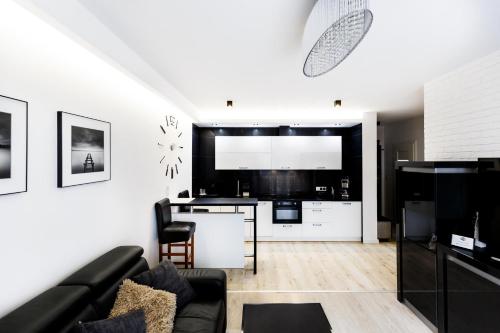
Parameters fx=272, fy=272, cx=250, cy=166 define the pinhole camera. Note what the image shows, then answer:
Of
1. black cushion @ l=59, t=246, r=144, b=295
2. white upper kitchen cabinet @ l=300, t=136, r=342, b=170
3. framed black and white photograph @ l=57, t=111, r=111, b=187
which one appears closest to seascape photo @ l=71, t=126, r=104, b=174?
framed black and white photograph @ l=57, t=111, r=111, b=187

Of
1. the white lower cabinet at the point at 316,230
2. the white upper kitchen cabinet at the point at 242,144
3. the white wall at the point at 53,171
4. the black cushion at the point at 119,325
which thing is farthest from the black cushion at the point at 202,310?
the white upper kitchen cabinet at the point at 242,144

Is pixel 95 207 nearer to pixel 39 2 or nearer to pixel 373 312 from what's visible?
pixel 39 2

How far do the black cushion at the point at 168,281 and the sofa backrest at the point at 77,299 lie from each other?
0.15 m

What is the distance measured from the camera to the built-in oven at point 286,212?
5.64 m

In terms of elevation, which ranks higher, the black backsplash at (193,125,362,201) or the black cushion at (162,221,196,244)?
the black backsplash at (193,125,362,201)

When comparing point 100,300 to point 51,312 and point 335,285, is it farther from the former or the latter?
point 335,285

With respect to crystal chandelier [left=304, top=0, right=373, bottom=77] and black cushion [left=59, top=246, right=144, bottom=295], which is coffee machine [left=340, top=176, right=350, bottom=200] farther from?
black cushion [left=59, top=246, right=144, bottom=295]

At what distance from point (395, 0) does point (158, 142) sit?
3.14m

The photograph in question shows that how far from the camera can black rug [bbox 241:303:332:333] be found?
6.19ft

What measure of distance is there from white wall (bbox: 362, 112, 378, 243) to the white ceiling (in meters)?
1.36

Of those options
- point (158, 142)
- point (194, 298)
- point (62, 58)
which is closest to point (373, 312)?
point (194, 298)

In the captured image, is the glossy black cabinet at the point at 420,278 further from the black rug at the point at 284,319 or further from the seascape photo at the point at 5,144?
the seascape photo at the point at 5,144

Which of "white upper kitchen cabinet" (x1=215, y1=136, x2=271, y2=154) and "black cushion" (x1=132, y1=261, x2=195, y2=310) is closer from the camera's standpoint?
"black cushion" (x1=132, y1=261, x2=195, y2=310)

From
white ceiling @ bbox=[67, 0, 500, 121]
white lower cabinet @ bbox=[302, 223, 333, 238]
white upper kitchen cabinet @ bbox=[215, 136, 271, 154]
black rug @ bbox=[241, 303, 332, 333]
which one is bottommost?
white lower cabinet @ bbox=[302, 223, 333, 238]
